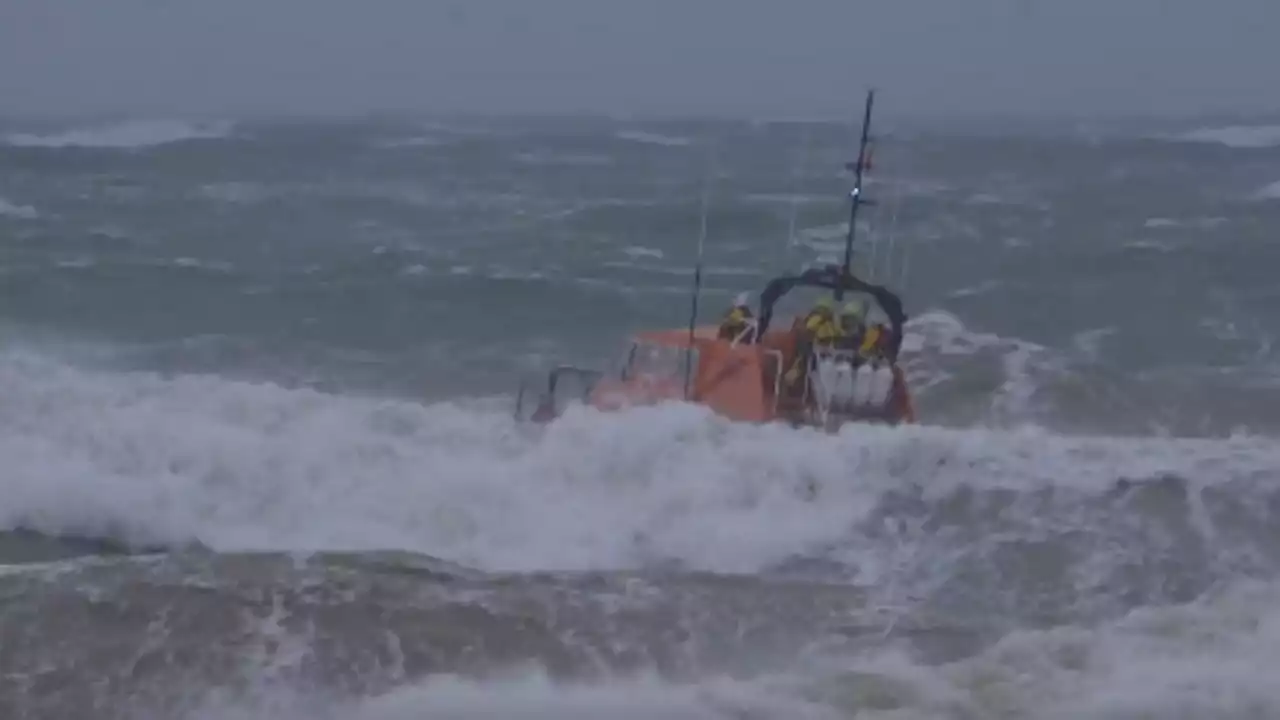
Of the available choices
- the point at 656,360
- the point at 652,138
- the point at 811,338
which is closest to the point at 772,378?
the point at 811,338

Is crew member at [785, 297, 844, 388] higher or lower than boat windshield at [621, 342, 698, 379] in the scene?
higher

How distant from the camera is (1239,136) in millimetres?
62188

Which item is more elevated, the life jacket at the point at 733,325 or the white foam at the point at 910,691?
the life jacket at the point at 733,325

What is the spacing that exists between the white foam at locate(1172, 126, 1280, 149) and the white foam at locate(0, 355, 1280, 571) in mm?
47983

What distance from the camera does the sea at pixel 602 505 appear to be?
8.20m

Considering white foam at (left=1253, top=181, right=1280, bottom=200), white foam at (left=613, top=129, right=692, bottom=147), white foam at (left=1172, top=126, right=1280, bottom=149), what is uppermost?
white foam at (left=1253, top=181, right=1280, bottom=200)

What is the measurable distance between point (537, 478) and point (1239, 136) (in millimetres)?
56602

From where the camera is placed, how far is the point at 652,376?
1370 centimetres

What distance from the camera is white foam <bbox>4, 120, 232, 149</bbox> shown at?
5619 centimetres

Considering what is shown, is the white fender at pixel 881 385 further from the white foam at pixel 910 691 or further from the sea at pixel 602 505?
the white foam at pixel 910 691

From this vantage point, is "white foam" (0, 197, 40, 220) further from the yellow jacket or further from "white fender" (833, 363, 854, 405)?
"white fender" (833, 363, 854, 405)

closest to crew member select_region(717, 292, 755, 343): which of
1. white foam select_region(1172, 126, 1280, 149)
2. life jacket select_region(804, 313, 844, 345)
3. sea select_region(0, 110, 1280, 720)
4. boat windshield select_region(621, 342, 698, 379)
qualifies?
boat windshield select_region(621, 342, 698, 379)

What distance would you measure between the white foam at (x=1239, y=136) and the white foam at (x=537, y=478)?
157 ft

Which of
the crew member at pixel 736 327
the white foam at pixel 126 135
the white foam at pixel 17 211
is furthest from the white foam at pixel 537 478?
the white foam at pixel 126 135
